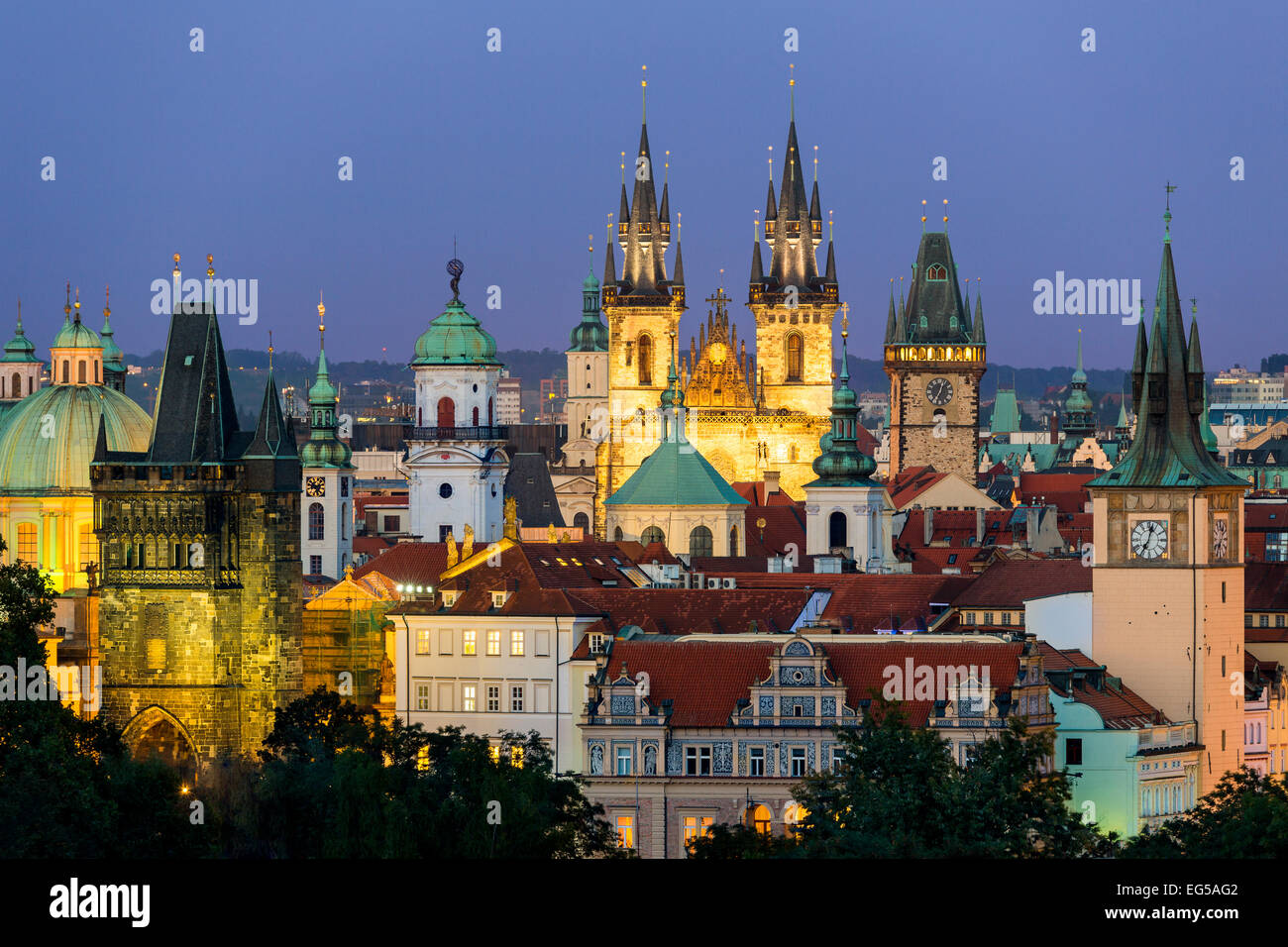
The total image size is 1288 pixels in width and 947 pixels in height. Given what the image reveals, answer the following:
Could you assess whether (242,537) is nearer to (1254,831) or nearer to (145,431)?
(145,431)

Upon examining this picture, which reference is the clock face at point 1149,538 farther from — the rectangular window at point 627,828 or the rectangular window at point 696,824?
the rectangular window at point 627,828

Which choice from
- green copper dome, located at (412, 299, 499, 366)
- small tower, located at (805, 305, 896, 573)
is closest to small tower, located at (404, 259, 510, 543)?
green copper dome, located at (412, 299, 499, 366)

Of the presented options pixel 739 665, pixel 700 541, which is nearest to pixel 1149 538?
pixel 739 665

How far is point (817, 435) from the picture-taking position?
198 m

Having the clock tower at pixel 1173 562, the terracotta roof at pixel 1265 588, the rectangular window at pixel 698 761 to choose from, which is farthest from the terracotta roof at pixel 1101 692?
the terracotta roof at pixel 1265 588

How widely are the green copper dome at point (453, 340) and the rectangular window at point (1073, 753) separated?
66.6 meters

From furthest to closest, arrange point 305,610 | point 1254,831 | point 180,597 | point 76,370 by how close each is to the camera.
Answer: point 76,370 < point 305,610 < point 180,597 < point 1254,831

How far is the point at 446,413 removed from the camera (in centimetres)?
16262

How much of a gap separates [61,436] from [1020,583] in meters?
31.1

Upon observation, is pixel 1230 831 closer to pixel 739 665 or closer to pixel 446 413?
pixel 739 665

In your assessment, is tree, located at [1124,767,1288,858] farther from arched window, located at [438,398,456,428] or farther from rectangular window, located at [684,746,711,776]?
arched window, located at [438,398,456,428]

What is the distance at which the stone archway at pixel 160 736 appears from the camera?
10300 centimetres

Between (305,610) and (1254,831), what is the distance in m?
43.7

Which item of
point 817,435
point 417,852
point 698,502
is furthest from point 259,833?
point 817,435
